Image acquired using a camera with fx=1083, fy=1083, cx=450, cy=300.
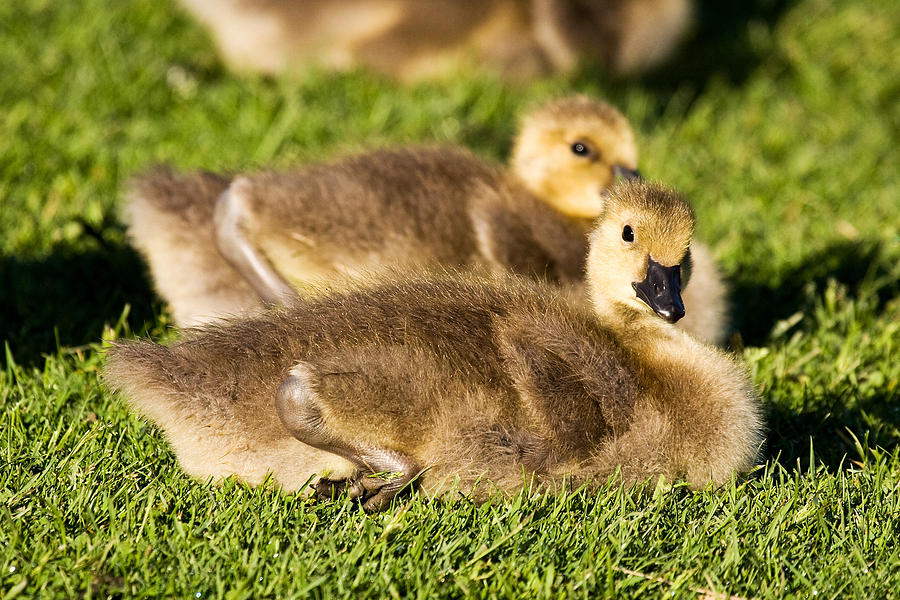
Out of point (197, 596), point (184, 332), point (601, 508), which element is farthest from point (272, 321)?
point (601, 508)

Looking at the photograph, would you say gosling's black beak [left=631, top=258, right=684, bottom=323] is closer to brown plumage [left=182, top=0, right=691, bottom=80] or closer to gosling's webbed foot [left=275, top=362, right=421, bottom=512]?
gosling's webbed foot [left=275, top=362, right=421, bottom=512]

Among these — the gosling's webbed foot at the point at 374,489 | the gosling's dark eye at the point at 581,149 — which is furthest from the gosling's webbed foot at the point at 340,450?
the gosling's dark eye at the point at 581,149

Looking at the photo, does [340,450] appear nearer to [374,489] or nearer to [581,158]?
[374,489]

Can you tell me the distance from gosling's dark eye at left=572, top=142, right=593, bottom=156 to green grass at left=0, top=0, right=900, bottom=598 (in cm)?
81

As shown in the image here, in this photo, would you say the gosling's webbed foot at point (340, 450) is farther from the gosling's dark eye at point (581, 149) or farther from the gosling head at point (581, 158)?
the gosling's dark eye at point (581, 149)

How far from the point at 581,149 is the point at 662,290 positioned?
119 cm

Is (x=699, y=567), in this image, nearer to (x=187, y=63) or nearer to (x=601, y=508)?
(x=601, y=508)

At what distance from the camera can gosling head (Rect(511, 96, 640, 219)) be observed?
392 cm

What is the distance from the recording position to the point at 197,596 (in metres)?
2.24

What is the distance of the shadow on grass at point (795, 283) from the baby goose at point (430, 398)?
1194 mm

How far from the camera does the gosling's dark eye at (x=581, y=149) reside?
3945 millimetres

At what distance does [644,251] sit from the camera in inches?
115

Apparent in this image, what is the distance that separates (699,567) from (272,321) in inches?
46.6

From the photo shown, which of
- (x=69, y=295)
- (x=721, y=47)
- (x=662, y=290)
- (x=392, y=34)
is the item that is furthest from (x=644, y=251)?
(x=721, y=47)
